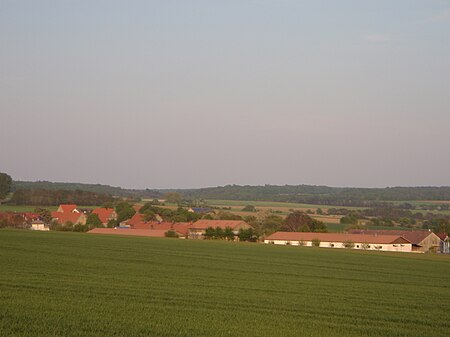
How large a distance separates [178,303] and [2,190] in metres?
134

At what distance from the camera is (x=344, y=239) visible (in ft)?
285

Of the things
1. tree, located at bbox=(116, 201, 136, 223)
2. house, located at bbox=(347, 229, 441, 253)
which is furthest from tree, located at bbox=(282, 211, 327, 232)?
tree, located at bbox=(116, 201, 136, 223)

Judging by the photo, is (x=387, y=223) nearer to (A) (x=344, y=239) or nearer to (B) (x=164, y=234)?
(A) (x=344, y=239)

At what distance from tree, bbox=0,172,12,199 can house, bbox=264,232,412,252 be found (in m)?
77.4

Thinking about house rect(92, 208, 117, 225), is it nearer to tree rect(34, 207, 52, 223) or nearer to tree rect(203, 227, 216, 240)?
tree rect(34, 207, 52, 223)

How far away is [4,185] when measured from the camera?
148m

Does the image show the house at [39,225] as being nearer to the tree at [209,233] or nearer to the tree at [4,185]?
the tree at [209,233]

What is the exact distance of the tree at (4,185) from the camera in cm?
14575

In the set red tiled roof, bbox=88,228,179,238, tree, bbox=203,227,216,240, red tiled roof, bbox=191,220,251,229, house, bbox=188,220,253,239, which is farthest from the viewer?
red tiled roof, bbox=191,220,251,229

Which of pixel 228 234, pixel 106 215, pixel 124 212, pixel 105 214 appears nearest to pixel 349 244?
pixel 228 234

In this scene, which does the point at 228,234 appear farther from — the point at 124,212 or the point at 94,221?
the point at 124,212

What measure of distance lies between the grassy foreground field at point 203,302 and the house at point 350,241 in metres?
48.8

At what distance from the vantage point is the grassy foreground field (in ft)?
53.4

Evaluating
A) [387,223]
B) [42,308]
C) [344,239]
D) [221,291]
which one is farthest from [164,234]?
[42,308]
